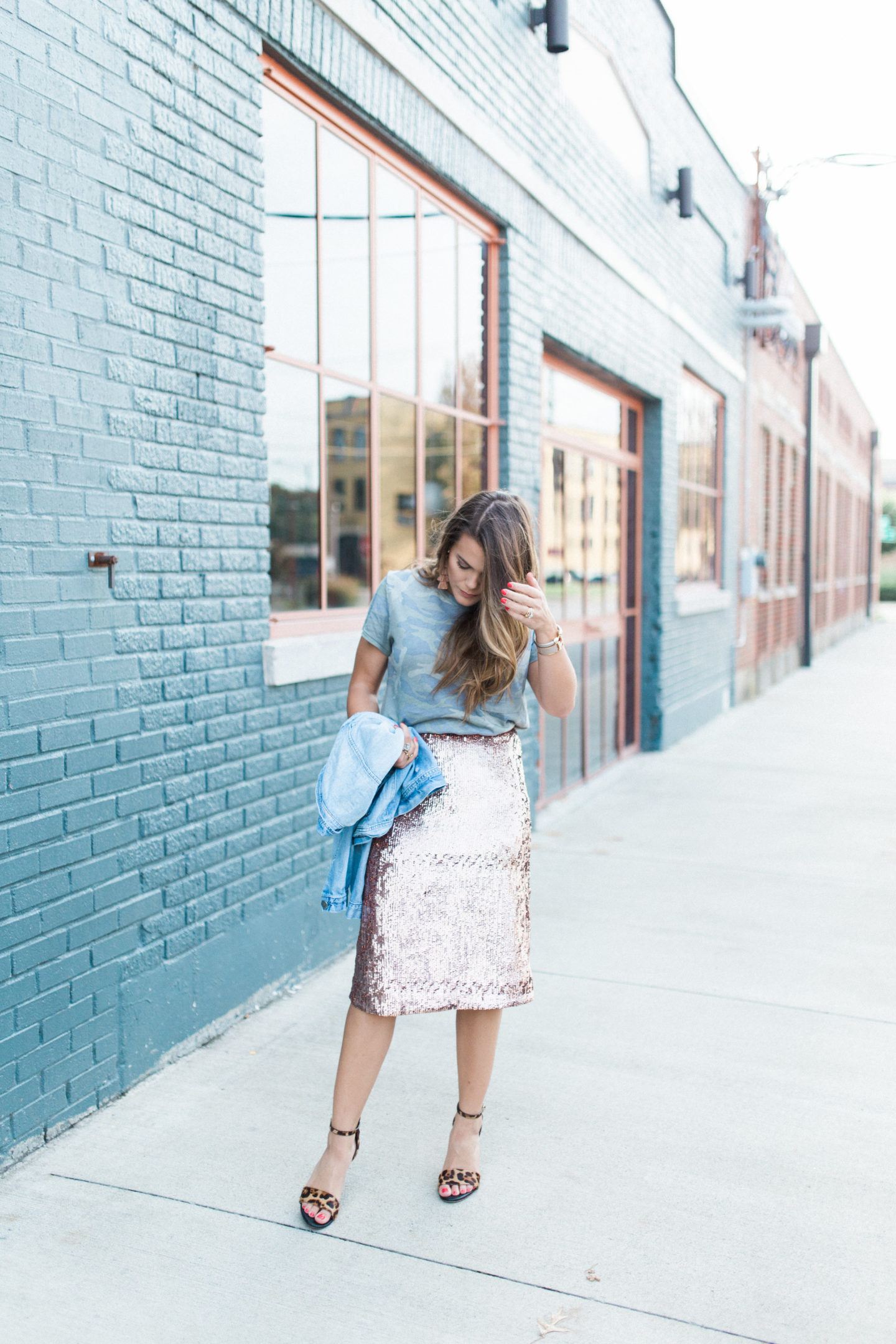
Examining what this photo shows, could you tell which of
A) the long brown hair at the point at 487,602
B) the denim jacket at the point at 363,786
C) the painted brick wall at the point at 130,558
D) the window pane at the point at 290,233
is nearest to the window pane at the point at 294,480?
the window pane at the point at 290,233

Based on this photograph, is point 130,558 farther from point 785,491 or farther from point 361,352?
point 785,491

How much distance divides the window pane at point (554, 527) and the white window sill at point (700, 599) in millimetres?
2594

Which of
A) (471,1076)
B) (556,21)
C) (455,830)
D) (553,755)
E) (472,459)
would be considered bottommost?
(471,1076)

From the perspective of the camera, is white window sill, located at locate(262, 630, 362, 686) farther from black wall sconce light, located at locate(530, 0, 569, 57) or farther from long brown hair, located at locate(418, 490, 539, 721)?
black wall sconce light, located at locate(530, 0, 569, 57)

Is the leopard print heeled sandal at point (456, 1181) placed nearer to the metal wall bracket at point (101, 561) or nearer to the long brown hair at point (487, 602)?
the long brown hair at point (487, 602)

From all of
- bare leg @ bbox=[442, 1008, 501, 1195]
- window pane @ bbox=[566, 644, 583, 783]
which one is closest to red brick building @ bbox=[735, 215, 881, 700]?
window pane @ bbox=[566, 644, 583, 783]

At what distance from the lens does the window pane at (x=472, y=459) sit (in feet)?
19.0

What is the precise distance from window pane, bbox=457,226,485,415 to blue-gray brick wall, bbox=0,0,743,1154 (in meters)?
0.88

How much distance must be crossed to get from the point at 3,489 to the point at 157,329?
2.69 feet

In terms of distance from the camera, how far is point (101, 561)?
3.03 meters

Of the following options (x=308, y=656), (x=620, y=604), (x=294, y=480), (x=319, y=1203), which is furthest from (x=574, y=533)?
(x=319, y=1203)

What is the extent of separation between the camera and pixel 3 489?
273 cm

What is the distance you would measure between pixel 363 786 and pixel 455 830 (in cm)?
26

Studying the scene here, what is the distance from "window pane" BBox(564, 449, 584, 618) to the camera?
7453 millimetres
